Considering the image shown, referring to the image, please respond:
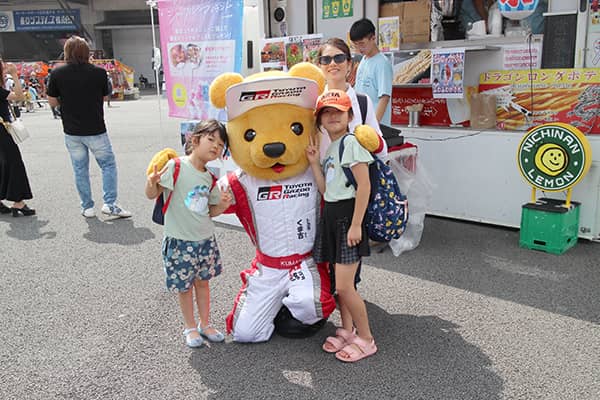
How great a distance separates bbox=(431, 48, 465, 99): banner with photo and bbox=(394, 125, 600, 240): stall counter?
0.34 m

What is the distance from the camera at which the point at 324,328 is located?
332 centimetres

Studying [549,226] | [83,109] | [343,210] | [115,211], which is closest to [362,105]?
[343,210]

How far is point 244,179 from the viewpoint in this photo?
3.11 m

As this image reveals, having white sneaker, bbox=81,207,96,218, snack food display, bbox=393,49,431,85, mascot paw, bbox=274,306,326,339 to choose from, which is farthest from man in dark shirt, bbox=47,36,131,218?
mascot paw, bbox=274,306,326,339

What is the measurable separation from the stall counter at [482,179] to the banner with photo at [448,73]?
1.11 ft

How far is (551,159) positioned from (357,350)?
8.04ft

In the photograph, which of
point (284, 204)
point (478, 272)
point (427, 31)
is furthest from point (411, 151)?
point (284, 204)

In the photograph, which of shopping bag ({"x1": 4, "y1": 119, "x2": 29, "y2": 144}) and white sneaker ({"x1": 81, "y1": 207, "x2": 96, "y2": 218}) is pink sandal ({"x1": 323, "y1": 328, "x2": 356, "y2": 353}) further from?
shopping bag ({"x1": 4, "y1": 119, "x2": 29, "y2": 144})

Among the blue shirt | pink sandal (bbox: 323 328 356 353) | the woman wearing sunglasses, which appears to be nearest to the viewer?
pink sandal (bbox: 323 328 356 353)

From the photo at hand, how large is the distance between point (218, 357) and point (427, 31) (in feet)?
12.7

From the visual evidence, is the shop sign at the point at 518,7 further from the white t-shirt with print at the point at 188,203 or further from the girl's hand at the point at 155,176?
the girl's hand at the point at 155,176

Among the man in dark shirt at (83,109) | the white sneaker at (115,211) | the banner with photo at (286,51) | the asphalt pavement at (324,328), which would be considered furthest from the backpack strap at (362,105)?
the white sneaker at (115,211)

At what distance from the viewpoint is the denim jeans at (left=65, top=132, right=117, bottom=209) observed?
18.5ft

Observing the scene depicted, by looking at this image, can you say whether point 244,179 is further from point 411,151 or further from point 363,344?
point 411,151
